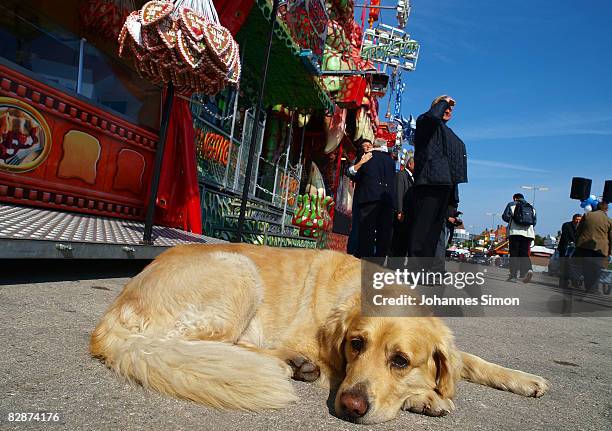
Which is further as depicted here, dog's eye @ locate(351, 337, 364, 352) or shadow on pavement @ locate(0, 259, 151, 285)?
shadow on pavement @ locate(0, 259, 151, 285)

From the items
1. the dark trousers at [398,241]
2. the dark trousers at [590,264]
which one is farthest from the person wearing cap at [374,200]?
the dark trousers at [590,264]

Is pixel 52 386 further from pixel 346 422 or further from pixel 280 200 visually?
pixel 280 200

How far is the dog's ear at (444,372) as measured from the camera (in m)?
1.98

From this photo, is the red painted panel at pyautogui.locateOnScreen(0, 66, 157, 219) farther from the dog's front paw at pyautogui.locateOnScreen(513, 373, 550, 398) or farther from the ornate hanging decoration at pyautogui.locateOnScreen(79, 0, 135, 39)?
the dog's front paw at pyautogui.locateOnScreen(513, 373, 550, 398)

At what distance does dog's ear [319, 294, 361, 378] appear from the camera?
2.13 meters

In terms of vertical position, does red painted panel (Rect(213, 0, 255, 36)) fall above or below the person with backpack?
above

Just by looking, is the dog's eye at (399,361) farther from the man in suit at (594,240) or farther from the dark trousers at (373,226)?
the man in suit at (594,240)

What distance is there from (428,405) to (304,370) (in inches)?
25.9

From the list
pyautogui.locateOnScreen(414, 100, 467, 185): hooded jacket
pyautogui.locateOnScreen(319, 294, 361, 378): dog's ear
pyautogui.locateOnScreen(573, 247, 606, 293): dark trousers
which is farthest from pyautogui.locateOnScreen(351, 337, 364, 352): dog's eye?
pyautogui.locateOnScreen(573, 247, 606, 293): dark trousers

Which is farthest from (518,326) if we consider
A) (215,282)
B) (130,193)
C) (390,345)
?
(130,193)

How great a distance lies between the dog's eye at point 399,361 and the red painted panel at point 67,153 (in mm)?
4246

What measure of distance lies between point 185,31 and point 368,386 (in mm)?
3245

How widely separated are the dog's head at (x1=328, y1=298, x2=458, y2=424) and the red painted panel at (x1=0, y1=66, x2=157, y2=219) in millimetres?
4029

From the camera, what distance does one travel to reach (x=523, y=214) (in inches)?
403
